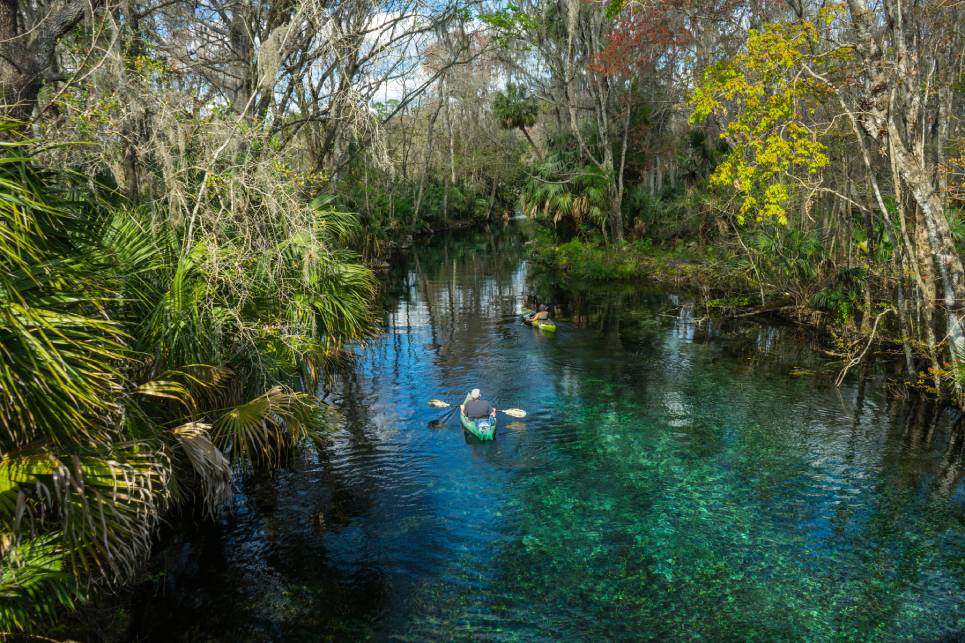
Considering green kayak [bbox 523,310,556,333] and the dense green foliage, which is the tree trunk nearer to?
the dense green foliage

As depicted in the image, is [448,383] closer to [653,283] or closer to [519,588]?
[519,588]

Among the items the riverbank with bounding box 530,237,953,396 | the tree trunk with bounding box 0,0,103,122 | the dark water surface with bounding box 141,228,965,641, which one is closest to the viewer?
the dark water surface with bounding box 141,228,965,641

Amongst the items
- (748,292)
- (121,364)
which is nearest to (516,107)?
(748,292)

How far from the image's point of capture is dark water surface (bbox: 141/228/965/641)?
299 inches

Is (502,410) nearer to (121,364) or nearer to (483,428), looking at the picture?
(483,428)

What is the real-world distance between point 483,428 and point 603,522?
10.5 ft

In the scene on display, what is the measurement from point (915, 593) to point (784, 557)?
56.5 inches

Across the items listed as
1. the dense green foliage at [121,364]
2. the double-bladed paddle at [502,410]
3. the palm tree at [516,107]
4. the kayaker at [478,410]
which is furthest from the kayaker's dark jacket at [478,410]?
the palm tree at [516,107]

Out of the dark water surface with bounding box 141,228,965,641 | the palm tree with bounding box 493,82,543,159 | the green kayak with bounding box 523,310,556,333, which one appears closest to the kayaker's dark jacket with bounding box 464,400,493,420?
the dark water surface with bounding box 141,228,965,641

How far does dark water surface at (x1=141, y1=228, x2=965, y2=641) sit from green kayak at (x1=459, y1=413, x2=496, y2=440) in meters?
0.22

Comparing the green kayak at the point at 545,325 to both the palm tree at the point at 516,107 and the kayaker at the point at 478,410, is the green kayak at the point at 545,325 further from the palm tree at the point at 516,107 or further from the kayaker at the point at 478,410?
the palm tree at the point at 516,107

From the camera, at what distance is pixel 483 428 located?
1222 centimetres

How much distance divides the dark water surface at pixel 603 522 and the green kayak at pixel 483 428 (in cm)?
22

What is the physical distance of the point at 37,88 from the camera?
10.4 meters
